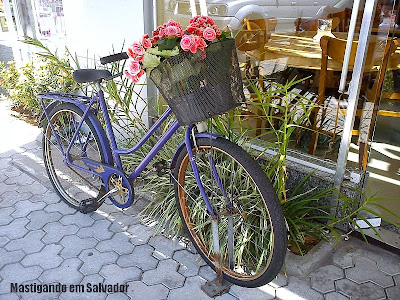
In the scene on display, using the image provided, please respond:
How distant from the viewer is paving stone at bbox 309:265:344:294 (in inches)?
93.5

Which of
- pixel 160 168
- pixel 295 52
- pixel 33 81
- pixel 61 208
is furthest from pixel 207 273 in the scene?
pixel 33 81

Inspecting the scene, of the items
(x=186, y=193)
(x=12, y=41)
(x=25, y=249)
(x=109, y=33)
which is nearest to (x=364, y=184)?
(x=186, y=193)

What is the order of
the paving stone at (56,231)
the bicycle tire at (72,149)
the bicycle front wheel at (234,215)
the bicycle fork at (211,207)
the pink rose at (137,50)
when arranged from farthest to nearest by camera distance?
the bicycle tire at (72,149), the paving stone at (56,231), the bicycle fork at (211,207), the bicycle front wheel at (234,215), the pink rose at (137,50)

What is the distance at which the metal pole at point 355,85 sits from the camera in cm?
237

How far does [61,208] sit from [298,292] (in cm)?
203

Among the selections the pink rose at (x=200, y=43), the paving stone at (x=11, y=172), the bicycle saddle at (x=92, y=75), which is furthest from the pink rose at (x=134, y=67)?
Result: the paving stone at (x=11, y=172)

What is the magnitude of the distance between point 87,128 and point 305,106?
5.41 ft

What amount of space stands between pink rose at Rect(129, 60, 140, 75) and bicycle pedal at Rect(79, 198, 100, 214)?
1.43 metres

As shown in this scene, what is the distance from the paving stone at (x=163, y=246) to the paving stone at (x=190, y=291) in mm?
300

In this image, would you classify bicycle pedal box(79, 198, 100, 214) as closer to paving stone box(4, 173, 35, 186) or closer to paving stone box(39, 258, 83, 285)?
paving stone box(39, 258, 83, 285)

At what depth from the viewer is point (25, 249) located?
2.75m

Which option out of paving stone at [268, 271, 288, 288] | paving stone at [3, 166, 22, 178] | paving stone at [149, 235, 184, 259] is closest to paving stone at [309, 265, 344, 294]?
paving stone at [268, 271, 288, 288]

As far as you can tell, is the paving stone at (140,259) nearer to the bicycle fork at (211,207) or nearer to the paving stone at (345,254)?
→ the bicycle fork at (211,207)

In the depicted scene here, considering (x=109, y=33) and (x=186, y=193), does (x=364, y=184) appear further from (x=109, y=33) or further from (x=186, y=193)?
(x=109, y=33)
